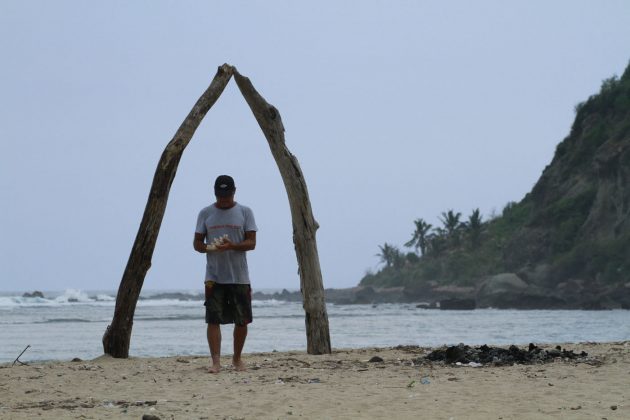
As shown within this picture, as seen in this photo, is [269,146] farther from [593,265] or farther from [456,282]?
[456,282]

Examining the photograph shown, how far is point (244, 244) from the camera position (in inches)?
344

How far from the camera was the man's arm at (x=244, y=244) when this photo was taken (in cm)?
863

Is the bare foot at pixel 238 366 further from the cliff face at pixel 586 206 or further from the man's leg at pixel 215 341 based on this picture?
the cliff face at pixel 586 206

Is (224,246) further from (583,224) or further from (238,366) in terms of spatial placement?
(583,224)

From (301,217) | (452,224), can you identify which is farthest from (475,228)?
(301,217)

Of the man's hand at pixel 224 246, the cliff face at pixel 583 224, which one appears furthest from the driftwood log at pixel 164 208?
the cliff face at pixel 583 224

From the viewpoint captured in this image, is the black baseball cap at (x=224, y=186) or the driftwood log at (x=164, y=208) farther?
the driftwood log at (x=164, y=208)

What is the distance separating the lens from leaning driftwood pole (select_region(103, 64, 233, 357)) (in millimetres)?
11055

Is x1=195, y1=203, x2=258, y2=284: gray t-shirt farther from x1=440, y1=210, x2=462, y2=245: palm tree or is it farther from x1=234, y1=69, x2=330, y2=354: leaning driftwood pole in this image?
x1=440, y1=210, x2=462, y2=245: palm tree

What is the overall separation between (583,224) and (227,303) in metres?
61.7

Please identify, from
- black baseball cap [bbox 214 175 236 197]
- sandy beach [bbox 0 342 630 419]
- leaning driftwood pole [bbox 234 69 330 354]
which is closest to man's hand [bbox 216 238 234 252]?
black baseball cap [bbox 214 175 236 197]

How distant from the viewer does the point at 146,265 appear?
1115cm

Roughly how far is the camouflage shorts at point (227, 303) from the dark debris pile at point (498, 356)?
239cm

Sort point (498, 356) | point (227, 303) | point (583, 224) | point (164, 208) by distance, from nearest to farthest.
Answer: point (227, 303)
point (498, 356)
point (164, 208)
point (583, 224)
